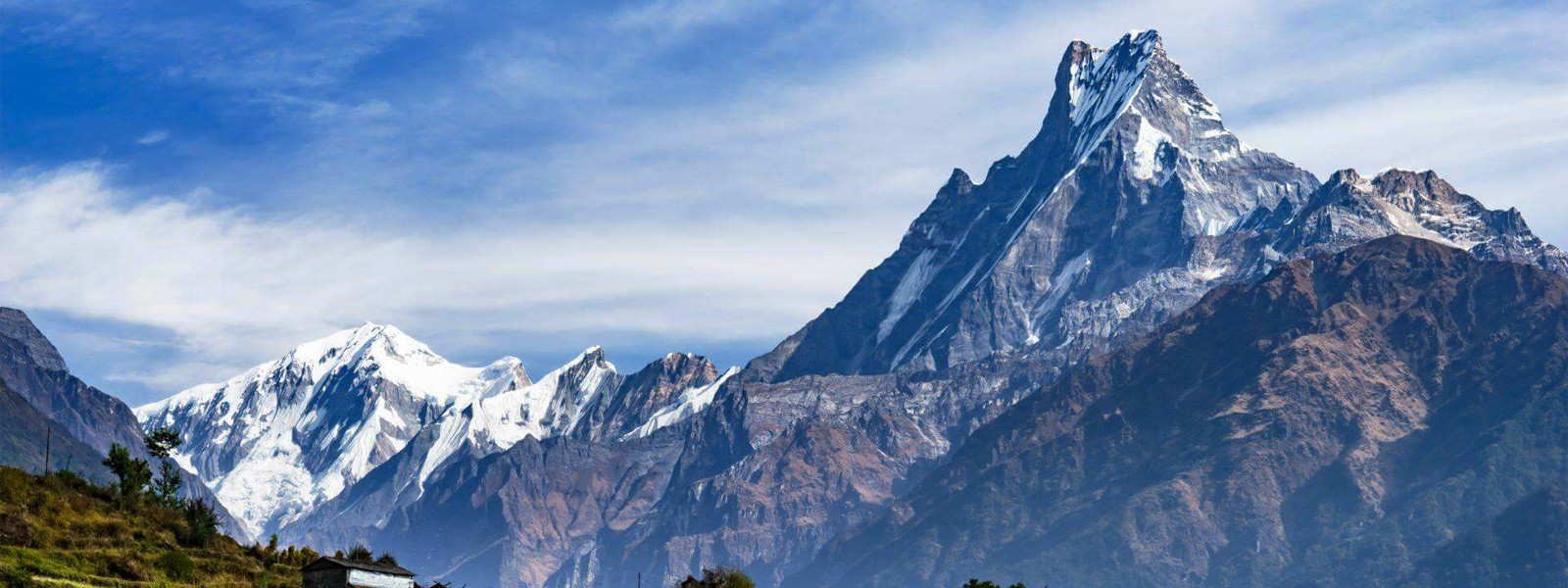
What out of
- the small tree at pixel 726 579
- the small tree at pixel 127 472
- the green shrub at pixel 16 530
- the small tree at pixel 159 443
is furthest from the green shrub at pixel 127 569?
the small tree at pixel 159 443

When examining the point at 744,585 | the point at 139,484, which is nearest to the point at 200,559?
the point at 139,484

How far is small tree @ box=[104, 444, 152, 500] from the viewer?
156500 millimetres

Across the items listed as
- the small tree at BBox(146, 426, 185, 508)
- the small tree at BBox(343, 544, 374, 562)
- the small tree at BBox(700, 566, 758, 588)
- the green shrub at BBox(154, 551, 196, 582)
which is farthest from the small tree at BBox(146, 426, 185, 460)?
the small tree at BBox(700, 566, 758, 588)

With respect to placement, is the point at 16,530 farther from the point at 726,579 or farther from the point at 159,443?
the point at 159,443

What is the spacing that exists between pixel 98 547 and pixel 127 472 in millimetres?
28777

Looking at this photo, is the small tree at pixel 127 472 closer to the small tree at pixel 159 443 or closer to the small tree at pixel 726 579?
the small tree at pixel 159 443

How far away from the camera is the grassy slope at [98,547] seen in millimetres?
122438

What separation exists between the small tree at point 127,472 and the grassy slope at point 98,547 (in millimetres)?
2146

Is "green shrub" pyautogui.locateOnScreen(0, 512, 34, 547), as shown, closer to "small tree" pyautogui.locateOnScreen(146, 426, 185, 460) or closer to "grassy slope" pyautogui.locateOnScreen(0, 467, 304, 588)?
"grassy slope" pyautogui.locateOnScreen(0, 467, 304, 588)

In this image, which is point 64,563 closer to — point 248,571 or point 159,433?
point 248,571

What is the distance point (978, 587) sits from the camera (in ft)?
534

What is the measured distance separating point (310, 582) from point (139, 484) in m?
37.4

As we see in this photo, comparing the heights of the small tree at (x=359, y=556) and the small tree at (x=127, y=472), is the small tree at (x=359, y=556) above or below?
below

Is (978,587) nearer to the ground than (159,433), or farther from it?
nearer to the ground
